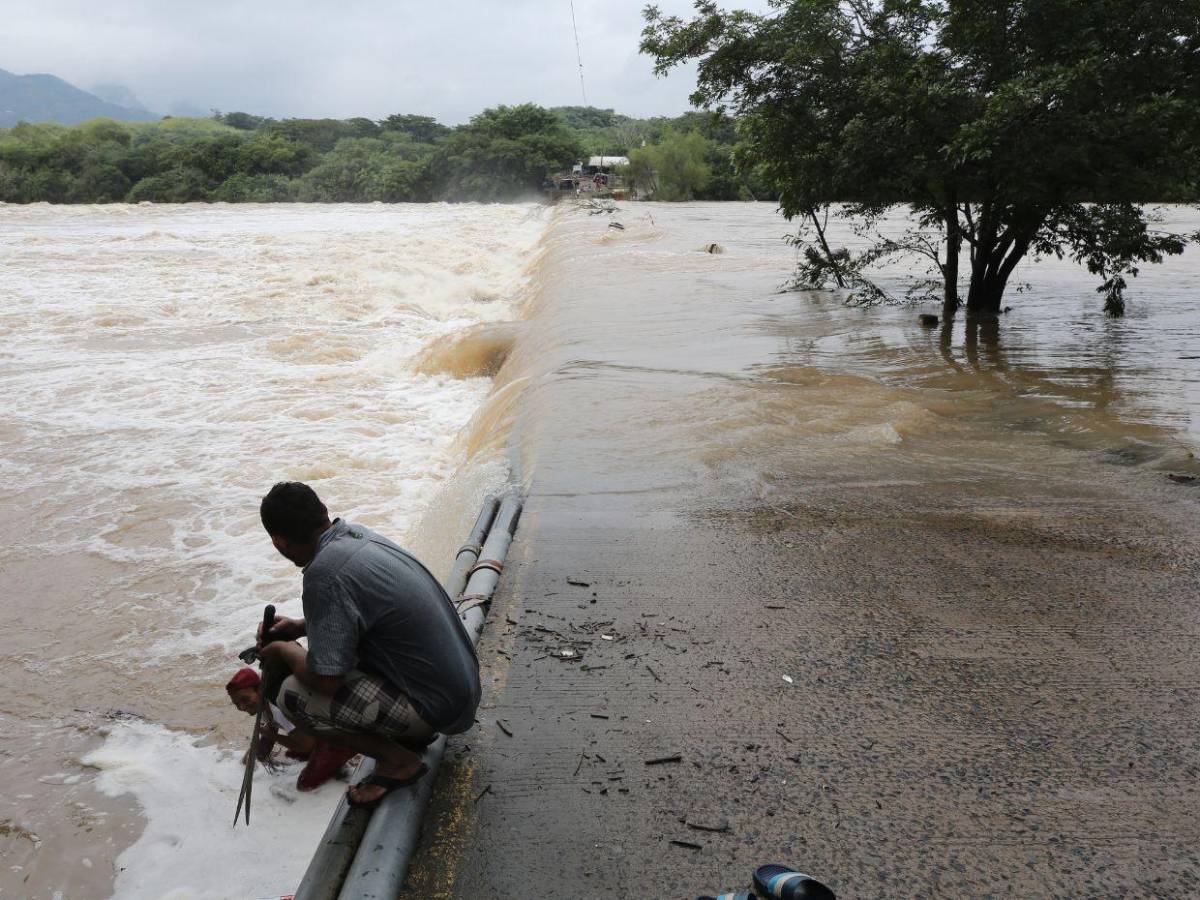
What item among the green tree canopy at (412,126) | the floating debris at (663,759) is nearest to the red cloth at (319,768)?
the floating debris at (663,759)

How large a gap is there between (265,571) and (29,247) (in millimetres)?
26794

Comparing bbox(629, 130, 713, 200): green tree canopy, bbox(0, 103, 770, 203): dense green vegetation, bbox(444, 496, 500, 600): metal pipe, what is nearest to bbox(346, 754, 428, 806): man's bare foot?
bbox(444, 496, 500, 600): metal pipe

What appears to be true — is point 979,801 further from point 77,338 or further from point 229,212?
point 229,212

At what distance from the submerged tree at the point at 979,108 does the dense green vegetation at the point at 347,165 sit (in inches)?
2058

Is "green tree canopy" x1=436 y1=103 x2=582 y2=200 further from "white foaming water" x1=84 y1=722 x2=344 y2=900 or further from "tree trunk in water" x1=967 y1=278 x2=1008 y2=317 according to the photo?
"white foaming water" x1=84 y1=722 x2=344 y2=900

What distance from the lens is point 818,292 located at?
15281 mm

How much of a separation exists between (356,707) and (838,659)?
6.39 feet

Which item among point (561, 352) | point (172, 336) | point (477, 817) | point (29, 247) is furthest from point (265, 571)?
point (29, 247)

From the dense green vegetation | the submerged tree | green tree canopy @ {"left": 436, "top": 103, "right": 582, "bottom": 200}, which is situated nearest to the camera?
the submerged tree

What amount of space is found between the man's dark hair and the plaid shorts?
45cm

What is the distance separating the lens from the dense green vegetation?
6775 cm

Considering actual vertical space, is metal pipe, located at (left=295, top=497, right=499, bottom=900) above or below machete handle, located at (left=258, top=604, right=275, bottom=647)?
below

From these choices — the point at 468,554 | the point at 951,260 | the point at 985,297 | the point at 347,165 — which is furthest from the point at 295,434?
the point at 347,165

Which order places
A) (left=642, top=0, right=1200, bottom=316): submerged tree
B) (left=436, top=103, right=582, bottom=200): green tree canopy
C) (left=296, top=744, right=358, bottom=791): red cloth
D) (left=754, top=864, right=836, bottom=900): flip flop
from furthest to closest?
(left=436, top=103, right=582, bottom=200): green tree canopy < (left=642, top=0, right=1200, bottom=316): submerged tree < (left=296, top=744, right=358, bottom=791): red cloth < (left=754, top=864, right=836, bottom=900): flip flop
